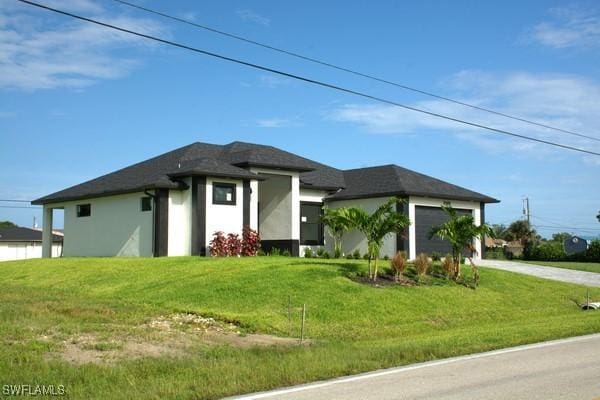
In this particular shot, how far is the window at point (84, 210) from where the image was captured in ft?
105

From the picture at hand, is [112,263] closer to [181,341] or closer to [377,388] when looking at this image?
[181,341]

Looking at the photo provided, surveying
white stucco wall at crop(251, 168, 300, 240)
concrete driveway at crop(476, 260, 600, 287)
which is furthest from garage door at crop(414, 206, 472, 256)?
white stucco wall at crop(251, 168, 300, 240)

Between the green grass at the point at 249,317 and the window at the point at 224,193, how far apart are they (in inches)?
152

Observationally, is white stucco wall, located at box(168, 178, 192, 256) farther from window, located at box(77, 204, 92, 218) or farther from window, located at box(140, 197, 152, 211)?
window, located at box(77, 204, 92, 218)

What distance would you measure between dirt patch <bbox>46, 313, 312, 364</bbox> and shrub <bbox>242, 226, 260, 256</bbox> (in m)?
11.7

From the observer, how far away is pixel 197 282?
1919 cm

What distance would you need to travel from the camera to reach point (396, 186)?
31.9 m

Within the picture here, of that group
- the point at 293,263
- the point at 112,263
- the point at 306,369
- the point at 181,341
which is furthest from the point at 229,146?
the point at 306,369

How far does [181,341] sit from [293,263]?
993 centimetres

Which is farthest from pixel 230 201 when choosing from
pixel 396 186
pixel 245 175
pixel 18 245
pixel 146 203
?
pixel 18 245

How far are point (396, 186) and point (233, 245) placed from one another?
9.35 m

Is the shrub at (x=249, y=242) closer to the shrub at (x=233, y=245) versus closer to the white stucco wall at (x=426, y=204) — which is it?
the shrub at (x=233, y=245)

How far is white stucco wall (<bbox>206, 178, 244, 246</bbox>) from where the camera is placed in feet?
88.3

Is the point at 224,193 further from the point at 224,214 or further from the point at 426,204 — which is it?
the point at 426,204
